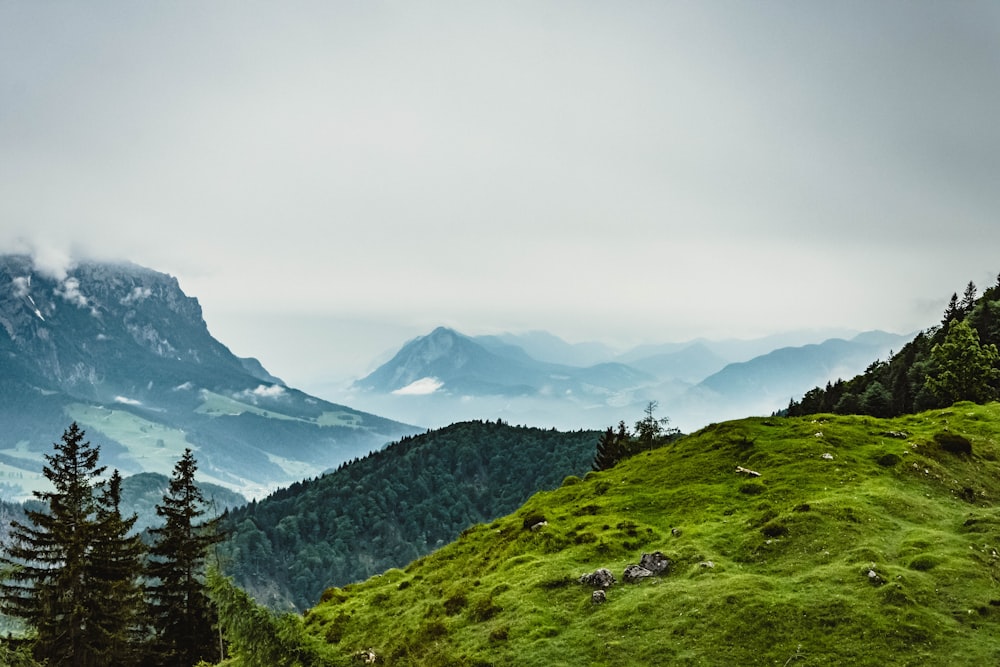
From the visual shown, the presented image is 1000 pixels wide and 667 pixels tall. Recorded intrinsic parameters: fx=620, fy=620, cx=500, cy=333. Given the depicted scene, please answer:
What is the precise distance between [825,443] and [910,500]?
13.6 m

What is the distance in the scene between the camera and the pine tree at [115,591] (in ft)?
166

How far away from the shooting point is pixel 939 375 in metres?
89.9

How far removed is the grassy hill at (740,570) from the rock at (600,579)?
0.49 meters

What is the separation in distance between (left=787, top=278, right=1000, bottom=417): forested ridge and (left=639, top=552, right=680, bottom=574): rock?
70.8m

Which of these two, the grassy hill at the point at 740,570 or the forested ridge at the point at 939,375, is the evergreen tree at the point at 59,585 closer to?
the grassy hill at the point at 740,570

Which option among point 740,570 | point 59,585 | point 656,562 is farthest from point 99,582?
point 740,570

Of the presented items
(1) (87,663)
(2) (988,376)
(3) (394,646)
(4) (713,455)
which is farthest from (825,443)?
(1) (87,663)

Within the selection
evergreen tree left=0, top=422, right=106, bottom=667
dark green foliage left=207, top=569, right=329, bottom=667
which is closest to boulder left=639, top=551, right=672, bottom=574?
dark green foliage left=207, top=569, right=329, bottom=667

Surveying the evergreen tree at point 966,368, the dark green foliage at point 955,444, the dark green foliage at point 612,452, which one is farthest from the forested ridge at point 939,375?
the dark green foliage at point 612,452

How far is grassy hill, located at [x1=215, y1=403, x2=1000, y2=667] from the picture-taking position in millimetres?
29078

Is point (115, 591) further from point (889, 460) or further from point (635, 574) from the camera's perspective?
point (889, 460)

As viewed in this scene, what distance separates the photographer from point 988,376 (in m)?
84.7

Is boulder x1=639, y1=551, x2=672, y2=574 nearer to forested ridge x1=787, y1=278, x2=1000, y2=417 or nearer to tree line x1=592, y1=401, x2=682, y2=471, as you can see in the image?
forested ridge x1=787, y1=278, x2=1000, y2=417

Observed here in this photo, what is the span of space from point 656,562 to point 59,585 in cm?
4699
